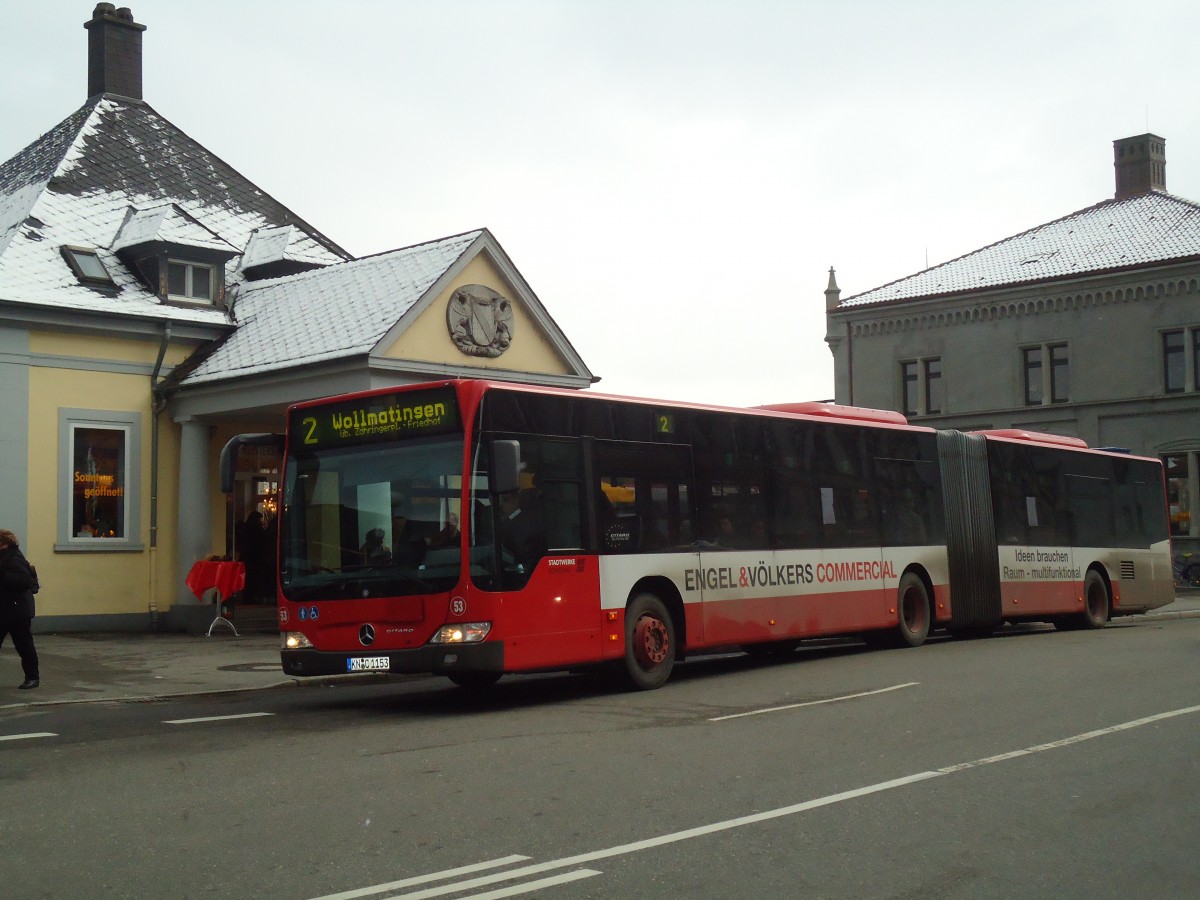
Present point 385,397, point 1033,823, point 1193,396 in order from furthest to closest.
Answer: point 1193,396
point 385,397
point 1033,823

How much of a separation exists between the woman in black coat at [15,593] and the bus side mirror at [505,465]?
5.61 m

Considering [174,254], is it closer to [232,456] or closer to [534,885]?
[232,456]

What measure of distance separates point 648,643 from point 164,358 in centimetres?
1402

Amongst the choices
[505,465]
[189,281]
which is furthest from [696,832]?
[189,281]

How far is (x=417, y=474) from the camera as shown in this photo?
13008 millimetres

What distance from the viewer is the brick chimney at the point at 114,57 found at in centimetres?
3178

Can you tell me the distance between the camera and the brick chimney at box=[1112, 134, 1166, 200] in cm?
4994

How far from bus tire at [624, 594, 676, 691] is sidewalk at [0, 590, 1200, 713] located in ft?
14.7

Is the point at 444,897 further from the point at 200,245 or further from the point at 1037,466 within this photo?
the point at 200,245

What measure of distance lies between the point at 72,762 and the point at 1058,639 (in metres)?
15.0

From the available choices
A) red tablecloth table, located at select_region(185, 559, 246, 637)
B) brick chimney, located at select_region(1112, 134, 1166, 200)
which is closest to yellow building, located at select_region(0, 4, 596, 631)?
red tablecloth table, located at select_region(185, 559, 246, 637)

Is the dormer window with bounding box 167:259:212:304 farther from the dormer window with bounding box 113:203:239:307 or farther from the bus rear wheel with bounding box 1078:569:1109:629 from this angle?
the bus rear wheel with bounding box 1078:569:1109:629

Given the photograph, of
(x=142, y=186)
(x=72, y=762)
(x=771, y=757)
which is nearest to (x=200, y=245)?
(x=142, y=186)

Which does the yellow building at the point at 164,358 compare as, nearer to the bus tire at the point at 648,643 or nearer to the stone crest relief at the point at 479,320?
the stone crest relief at the point at 479,320
